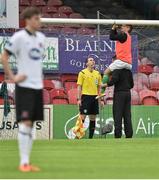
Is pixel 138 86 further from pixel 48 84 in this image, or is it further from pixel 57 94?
pixel 48 84

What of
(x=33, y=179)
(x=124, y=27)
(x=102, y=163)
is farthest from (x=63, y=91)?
(x=33, y=179)

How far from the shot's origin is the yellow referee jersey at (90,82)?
17000 millimetres

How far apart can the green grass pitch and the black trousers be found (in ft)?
7.14

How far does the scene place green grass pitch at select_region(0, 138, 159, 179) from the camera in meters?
7.67

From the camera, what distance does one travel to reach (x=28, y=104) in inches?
315

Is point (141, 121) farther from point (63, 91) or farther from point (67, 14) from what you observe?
point (67, 14)

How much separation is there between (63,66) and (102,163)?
9.94 meters

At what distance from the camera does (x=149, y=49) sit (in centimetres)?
1905

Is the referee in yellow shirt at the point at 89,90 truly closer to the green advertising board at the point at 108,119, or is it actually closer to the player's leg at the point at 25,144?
the green advertising board at the point at 108,119

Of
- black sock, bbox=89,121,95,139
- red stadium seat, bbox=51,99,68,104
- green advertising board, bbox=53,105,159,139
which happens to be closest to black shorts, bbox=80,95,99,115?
black sock, bbox=89,121,95,139

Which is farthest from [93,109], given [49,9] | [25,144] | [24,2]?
[24,2]

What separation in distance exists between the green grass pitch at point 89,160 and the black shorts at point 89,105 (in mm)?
4013

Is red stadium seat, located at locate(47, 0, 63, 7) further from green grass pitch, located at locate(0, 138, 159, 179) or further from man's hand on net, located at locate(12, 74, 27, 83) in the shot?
man's hand on net, located at locate(12, 74, 27, 83)

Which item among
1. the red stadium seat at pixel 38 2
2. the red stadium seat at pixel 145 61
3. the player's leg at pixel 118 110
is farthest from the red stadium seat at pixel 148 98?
the red stadium seat at pixel 38 2
